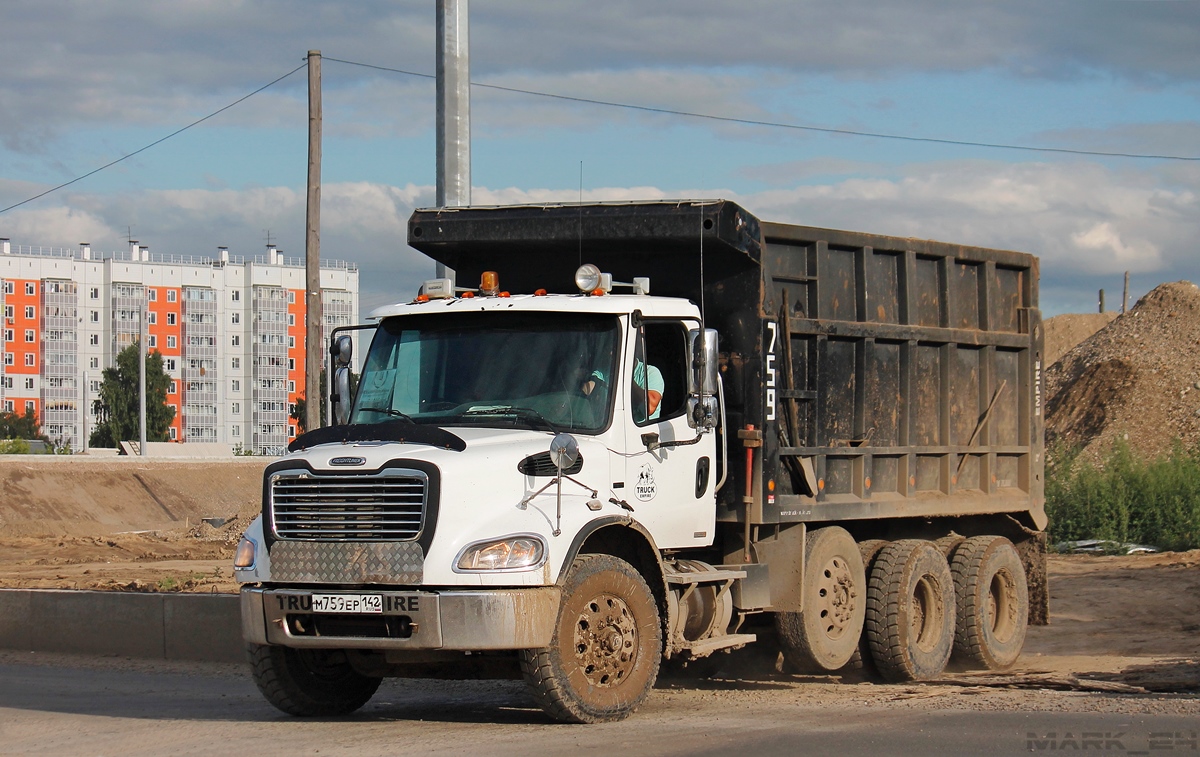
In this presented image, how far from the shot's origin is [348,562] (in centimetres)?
830

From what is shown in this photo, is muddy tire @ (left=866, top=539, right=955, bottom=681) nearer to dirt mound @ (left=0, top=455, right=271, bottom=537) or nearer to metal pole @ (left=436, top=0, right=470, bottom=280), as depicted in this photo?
metal pole @ (left=436, top=0, right=470, bottom=280)

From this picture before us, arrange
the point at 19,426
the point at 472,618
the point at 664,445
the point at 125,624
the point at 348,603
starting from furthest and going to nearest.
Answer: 1. the point at 19,426
2. the point at 125,624
3. the point at 664,445
4. the point at 348,603
5. the point at 472,618

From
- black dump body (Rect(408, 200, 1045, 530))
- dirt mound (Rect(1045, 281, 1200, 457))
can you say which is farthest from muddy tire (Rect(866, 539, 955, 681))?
dirt mound (Rect(1045, 281, 1200, 457))

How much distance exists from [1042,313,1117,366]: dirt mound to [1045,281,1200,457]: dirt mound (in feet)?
48.1

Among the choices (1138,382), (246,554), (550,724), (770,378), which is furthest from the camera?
(1138,382)

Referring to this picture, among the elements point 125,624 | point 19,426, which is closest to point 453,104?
point 125,624

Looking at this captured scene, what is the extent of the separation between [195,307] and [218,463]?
76.6 metres

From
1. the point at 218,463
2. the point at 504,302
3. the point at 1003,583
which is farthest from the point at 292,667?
the point at 218,463

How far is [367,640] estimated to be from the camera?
326 inches

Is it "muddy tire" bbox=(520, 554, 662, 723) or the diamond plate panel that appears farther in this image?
"muddy tire" bbox=(520, 554, 662, 723)

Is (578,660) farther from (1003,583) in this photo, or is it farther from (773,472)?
(1003,583)

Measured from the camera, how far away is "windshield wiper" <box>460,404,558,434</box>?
8938 mm

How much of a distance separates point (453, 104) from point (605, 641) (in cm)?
735

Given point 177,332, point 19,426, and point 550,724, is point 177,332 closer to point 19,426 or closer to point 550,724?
point 19,426
